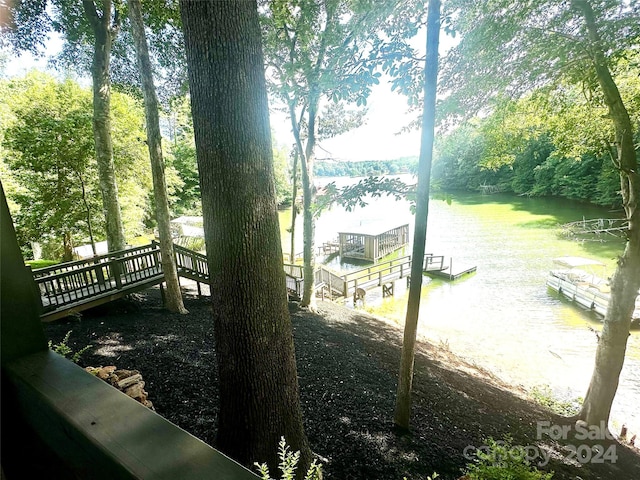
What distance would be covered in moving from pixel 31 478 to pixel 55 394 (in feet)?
1.23

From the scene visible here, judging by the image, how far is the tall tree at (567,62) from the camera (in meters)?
4.02

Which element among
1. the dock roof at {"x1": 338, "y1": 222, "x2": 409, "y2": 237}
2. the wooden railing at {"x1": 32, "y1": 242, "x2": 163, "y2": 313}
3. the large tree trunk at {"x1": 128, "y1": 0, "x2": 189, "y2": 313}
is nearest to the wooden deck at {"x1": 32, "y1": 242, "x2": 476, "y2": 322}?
the wooden railing at {"x1": 32, "y1": 242, "x2": 163, "y2": 313}

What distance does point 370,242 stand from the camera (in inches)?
824

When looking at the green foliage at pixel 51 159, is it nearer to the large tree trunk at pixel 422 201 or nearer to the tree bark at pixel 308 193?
the tree bark at pixel 308 193

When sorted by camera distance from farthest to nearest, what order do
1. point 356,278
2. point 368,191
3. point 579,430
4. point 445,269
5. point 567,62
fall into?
point 445,269, point 356,278, point 579,430, point 567,62, point 368,191

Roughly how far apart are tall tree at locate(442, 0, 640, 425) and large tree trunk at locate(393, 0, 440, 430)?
Result: 0.75m

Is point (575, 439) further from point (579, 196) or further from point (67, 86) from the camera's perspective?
point (579, 196)

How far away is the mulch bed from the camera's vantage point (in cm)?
348

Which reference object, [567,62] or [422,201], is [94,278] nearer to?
[422,201]

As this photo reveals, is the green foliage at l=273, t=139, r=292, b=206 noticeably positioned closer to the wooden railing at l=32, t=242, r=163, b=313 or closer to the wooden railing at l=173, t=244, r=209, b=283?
the wooden railing at l=173, t=244, r=209, b=283

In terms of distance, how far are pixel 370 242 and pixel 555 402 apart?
14.7 meters

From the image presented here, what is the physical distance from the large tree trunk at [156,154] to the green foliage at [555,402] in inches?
340

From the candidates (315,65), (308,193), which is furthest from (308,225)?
(315,65)

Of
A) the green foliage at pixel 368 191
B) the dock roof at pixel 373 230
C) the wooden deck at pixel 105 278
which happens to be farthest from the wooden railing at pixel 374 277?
the green foliage at pixel 368 191
